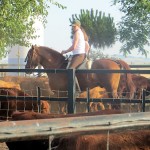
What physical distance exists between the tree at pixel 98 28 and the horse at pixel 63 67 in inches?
1837

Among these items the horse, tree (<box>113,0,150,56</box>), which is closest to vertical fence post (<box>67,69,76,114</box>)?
the horse

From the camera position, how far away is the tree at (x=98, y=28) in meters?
59.5

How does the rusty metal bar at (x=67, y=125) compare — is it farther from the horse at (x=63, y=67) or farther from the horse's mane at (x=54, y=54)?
the horse's mane at (x=54, y=54)

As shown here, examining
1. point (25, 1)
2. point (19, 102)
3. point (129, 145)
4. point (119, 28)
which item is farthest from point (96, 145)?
point (119, 28)

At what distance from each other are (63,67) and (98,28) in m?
50.2

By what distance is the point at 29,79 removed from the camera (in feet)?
54.3

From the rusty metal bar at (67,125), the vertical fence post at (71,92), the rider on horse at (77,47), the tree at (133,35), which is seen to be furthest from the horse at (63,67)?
the tree at (133,35)

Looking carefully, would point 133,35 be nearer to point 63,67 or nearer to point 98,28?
point 98,28

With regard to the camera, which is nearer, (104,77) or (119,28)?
(104,77)

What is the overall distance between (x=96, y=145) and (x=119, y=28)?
1906 inches

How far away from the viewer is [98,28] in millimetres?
60188

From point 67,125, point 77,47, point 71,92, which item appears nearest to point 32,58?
point 77,47

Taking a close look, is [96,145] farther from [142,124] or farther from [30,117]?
[30,117]

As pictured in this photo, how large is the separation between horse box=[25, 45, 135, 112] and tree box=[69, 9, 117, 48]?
46.7m
